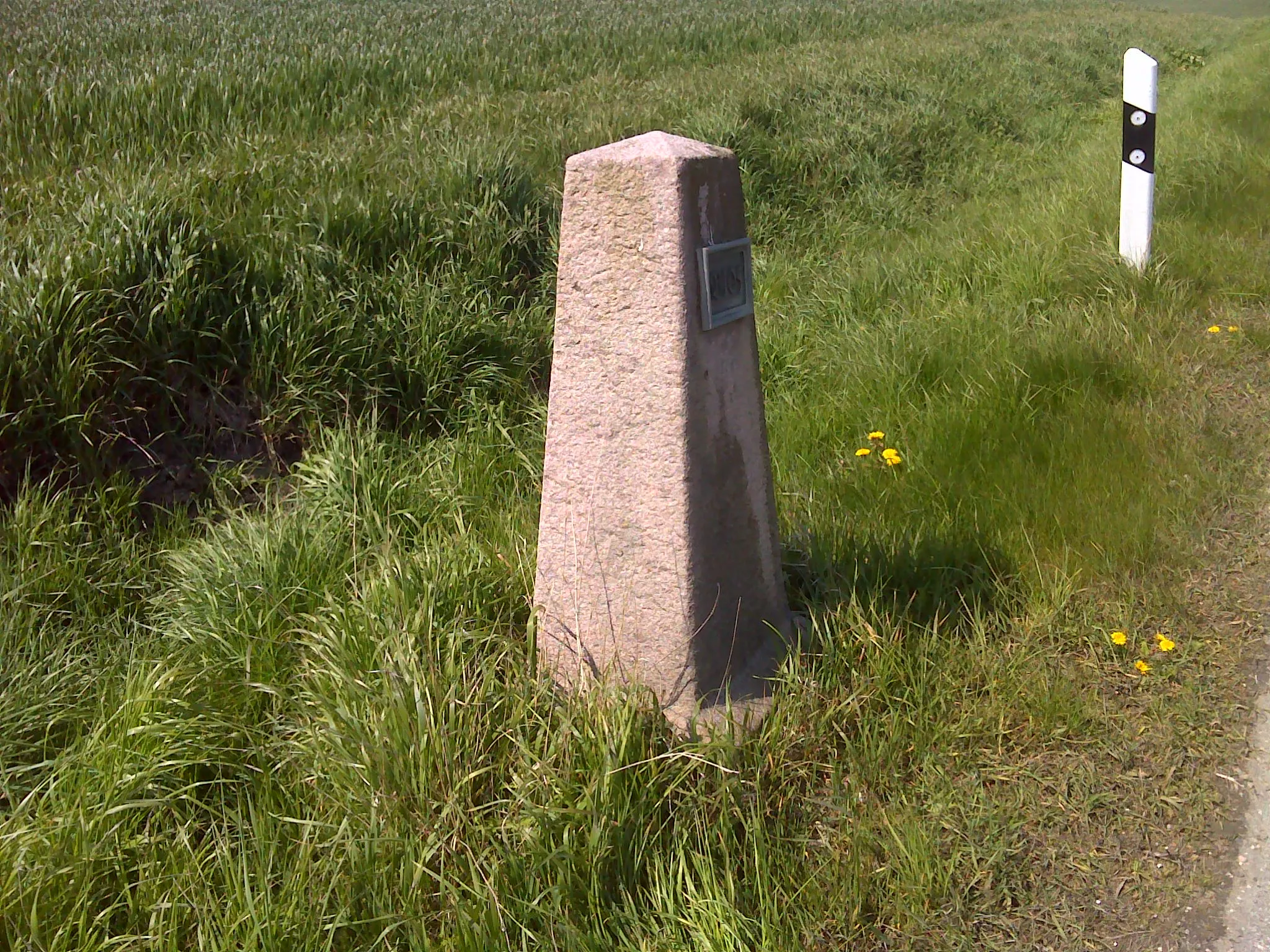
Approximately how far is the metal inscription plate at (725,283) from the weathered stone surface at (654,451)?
2 cm

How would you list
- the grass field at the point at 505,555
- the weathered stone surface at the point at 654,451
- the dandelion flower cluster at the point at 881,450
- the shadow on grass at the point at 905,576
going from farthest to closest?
the dandelion flower cluster at the point at 881,450
the shadow on grass at the point at 905,576
the weathered stone surface at the point at 654,451
the grass field at the point at 505,555

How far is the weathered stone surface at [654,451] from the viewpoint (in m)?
2.21

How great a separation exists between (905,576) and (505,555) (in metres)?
1.16

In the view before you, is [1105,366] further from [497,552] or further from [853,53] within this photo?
[853,53]

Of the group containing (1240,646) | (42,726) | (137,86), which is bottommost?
(1240,646)

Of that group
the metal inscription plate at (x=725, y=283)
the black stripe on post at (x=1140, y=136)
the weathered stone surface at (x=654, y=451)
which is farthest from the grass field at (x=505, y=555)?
the metal inscription plate at (x=725, y=283)

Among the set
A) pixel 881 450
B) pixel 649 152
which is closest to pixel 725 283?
pixel 649 152

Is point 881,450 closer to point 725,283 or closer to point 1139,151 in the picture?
point 725,283

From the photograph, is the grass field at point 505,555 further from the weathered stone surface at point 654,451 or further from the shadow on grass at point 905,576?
the weathered stone surface at point 654,451

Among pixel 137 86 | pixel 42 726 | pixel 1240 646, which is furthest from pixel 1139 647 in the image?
pixel 137 86

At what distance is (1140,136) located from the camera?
5.48 meters

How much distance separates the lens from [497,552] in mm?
2939

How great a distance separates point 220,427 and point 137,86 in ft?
13.1

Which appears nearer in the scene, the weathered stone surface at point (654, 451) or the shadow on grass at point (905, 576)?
the weathered stone surface at point (654, 451)
